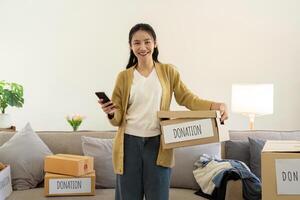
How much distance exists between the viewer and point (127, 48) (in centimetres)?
364

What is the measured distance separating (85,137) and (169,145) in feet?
3.78

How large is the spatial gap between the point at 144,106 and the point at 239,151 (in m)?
1.20

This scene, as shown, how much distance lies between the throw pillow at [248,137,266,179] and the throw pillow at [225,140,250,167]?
2.7 inches

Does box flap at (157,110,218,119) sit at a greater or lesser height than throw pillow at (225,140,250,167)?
greater

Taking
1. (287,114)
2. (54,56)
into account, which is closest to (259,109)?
(287,114)

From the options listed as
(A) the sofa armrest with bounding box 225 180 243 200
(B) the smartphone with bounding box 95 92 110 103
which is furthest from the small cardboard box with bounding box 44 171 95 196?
(B) the smartphone with bounding box 95 92 110 103

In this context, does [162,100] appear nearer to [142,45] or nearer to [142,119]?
[142,119]

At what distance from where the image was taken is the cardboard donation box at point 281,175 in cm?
112

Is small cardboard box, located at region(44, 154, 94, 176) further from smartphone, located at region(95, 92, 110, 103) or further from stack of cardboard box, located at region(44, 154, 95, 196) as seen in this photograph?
smartphone, located at region(95, 92, 110, 103)

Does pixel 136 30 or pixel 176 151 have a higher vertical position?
pixel 136 30

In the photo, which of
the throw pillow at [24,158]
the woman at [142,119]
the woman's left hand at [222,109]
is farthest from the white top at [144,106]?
the throw pillow at [24,158]

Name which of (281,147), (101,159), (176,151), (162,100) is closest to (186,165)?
(176,151)

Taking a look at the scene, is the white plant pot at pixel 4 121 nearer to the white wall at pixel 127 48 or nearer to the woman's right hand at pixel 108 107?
the white wall at pixel 127 48

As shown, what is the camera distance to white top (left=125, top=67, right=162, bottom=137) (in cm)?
159
